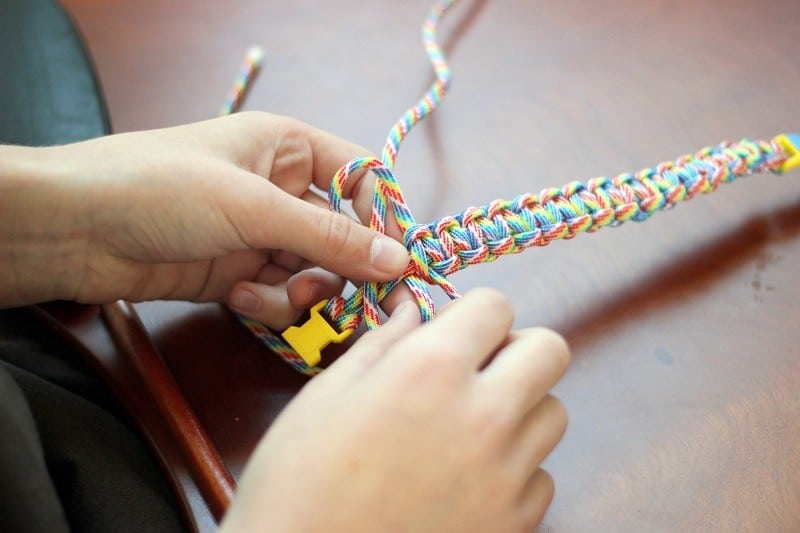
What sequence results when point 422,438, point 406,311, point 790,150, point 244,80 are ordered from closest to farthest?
point 422,438 < point 406,311 < point 790,150 < point 244,80

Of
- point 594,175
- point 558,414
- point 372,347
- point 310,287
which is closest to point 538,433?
point 558,414

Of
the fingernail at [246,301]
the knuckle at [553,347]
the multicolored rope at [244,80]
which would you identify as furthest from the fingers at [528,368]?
the multicolored rope at [244,80]

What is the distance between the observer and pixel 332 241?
51cm

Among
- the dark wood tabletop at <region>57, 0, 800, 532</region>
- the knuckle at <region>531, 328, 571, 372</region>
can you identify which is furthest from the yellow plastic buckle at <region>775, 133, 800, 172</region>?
the knuckle at <region>531, 328, 571, 372</region>

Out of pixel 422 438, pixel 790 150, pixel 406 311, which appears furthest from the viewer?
pixel 790 150

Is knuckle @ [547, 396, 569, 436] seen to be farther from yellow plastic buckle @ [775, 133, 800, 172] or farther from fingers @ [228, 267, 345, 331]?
yellow plastic buckle @ [775, 133, 800, 172]

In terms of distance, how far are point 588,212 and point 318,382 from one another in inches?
12.1

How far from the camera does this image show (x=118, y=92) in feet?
2.56

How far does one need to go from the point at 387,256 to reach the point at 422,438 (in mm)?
178

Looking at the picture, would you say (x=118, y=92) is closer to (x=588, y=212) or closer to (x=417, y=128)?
(x=417, y=128)

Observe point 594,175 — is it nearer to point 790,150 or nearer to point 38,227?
point 790,150

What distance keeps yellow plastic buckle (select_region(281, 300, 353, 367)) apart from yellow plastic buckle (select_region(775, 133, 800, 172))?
484mm

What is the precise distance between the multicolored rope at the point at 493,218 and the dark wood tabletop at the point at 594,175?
5cm

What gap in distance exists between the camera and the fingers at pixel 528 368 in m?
0.42
